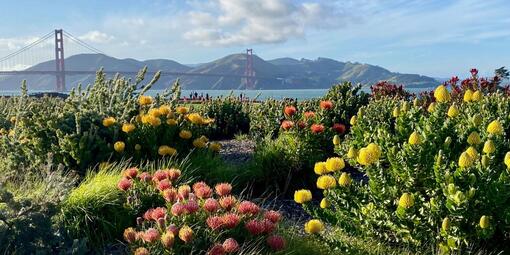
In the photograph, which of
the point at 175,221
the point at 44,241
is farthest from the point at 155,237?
the point at 44,241

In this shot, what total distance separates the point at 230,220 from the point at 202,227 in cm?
26

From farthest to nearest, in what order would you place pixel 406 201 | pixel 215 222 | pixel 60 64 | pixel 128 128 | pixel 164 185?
pixel 60 64 → pixel 128 128 → pixel 164 185 → pixel 406 201 → pixel 215 222

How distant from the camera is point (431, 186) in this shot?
311cm

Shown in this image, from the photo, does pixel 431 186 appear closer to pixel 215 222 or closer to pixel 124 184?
pixel 215 222

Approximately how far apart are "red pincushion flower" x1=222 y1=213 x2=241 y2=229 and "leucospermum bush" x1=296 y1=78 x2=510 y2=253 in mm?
627

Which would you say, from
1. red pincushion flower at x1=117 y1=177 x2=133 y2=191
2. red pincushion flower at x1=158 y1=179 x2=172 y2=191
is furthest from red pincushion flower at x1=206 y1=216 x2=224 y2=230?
red pincushion flower at x1=117 y1=177 x2=133 y2=191

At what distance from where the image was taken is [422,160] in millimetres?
3066

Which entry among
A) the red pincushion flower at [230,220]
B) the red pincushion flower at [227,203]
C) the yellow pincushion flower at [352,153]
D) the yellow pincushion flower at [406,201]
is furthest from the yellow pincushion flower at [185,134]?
the yellow pincushion flower at [406,201]

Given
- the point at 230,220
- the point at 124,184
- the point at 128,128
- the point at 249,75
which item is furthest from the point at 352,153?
the point at 249,75

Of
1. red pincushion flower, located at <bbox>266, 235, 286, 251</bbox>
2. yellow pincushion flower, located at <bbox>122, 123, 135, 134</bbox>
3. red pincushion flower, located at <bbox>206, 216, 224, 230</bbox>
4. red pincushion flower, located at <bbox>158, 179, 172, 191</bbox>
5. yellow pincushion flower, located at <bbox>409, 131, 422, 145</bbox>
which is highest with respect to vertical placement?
yellow pincushion flower, located at <bbox>409, 131, 422, 145</bbox>

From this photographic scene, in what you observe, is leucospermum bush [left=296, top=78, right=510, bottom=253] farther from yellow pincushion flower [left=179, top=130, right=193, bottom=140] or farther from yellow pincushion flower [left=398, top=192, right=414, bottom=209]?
yellow pincushion flower [left=179, top=130, right=193, bottom=140]

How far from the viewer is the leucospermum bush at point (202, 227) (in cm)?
254

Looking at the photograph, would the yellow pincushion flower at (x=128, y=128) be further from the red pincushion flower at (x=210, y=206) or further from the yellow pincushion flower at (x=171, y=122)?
the red pincushion flower at (x=210, y=206)

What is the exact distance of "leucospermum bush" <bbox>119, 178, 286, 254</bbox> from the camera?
254cm
